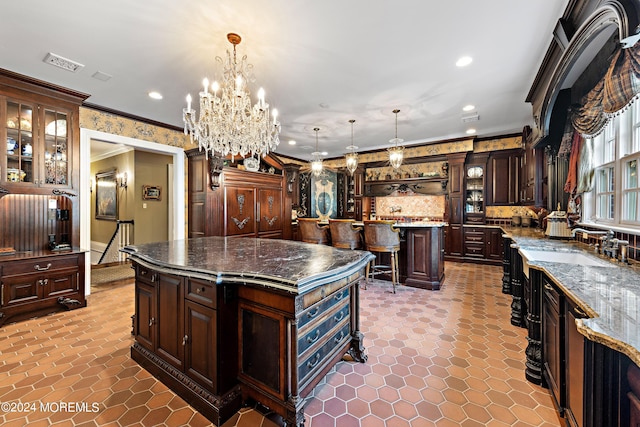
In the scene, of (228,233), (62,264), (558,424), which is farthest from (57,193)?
(558,424)

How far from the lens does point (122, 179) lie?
6184 mm

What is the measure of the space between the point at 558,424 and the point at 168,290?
2598 mm

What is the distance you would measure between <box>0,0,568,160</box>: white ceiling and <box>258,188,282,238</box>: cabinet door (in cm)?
→ 206

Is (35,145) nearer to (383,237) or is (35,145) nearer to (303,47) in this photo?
(303,47)

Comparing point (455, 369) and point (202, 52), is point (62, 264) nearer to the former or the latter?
point (202, 52)

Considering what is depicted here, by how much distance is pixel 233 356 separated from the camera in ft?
5.29

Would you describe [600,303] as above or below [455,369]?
above

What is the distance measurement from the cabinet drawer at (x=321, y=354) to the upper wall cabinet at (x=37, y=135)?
399 centimetres

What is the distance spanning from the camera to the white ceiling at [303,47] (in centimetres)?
202

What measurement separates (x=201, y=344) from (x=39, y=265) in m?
2.92

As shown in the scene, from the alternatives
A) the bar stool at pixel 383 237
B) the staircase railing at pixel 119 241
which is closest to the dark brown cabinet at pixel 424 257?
the bar stool at pixel 383 237

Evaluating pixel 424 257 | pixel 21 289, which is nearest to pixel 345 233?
pixel 424 257

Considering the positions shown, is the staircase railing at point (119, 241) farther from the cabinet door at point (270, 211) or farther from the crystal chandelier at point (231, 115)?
the crystal chandelier at point (231, 115)

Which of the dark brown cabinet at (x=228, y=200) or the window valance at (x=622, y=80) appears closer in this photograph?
the window valance at (x=622, y=80)
